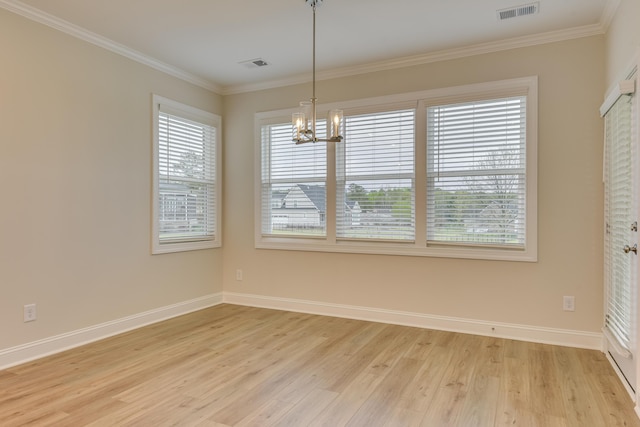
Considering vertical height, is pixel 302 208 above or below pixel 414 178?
below

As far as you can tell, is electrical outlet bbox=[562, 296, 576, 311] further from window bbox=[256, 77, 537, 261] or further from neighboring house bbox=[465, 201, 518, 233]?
neighboring house bbox=[465, 201, 518, 233]

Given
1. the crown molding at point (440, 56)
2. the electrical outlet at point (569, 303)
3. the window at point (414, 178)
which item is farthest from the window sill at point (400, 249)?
the crown molding at point (440, 56)

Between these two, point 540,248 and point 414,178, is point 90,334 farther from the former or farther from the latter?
point 540,248

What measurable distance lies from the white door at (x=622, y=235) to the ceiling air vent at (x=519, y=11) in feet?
3.12

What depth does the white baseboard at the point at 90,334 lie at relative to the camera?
3.01 metres

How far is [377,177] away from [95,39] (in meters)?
2.96

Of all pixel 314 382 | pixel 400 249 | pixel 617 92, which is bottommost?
pixel 314 382

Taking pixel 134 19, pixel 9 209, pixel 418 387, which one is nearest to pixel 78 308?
pixel 9 209

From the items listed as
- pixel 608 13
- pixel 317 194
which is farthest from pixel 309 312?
pixel 608 13

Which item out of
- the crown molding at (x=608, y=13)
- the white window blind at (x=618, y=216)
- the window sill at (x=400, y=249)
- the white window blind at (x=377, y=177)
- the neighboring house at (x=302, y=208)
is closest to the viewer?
the white window blind at (x=618, y=216)

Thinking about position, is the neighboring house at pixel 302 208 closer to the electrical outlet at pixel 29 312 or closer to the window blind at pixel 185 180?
the window blind at pixel 185 180

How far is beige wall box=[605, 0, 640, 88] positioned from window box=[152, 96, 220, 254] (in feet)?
13.2

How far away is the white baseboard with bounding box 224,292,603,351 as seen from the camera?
3424 mm

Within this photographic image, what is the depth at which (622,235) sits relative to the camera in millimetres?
2729
